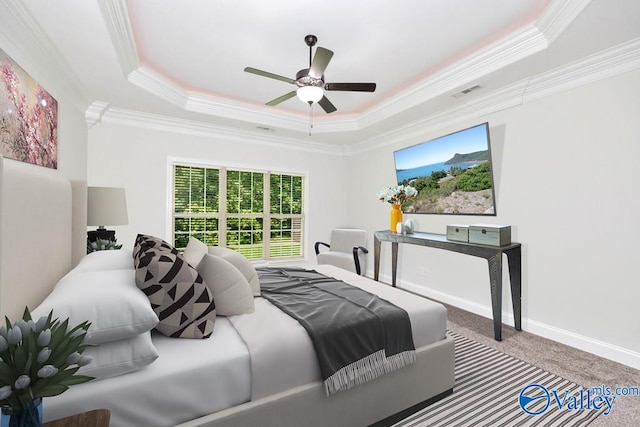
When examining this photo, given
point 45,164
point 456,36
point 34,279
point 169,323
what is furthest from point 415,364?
point 45,164

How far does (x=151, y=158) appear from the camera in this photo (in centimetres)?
432

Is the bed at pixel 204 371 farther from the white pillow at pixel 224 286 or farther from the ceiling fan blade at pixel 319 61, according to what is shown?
the ceiling fan blade at pixel 319 61

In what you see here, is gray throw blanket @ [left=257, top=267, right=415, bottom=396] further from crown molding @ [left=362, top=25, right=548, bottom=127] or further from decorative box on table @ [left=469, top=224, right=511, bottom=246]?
crown molding @ [left=362, top=25, right=548, bottom=127]

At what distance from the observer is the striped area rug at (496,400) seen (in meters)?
1.83

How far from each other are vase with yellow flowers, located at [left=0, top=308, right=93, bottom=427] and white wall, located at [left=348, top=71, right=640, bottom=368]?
3.68 meters

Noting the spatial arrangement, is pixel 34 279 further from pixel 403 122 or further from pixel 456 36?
pixel 403 122

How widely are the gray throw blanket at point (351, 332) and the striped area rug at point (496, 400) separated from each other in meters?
0.44

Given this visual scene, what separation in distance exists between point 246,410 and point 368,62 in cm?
321

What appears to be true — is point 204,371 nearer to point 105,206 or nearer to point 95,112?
point 105,206

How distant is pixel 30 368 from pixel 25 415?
15 cm

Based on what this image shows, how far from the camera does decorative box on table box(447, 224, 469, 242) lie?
326cm

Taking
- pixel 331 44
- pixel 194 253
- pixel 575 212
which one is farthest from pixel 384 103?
pixel 194 253

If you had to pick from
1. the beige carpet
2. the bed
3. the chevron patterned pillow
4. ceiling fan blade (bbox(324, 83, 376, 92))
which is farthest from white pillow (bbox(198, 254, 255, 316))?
the beige carpet

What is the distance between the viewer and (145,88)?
10.9 ft
